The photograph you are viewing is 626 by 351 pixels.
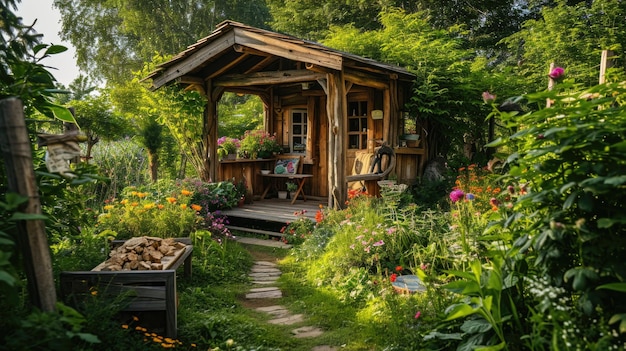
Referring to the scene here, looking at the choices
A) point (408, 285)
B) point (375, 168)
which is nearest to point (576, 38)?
point (375, 168)

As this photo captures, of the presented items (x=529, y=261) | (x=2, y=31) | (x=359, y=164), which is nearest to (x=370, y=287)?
(x=529, y=261)

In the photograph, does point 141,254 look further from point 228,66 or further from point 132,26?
point 132,26

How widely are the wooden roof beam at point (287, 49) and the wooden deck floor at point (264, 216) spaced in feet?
8.52

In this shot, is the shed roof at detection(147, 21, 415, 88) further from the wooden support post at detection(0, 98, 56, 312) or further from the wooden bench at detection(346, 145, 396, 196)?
the wooden support post at detection(0, 98, 56, 312)

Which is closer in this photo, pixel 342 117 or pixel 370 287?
pixel 370 287

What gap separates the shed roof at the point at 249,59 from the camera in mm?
7477

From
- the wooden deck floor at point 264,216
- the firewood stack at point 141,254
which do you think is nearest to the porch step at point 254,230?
the wooden deck floor at point 264,216

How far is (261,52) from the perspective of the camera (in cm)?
861

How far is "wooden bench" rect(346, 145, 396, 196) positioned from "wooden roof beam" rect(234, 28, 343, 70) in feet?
6.76

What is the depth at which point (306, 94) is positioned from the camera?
10.5 metres

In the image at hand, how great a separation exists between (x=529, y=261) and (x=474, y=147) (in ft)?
27.2

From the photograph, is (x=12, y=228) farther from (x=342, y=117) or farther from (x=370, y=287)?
(x=342, y=117)

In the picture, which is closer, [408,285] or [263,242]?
[408,285]

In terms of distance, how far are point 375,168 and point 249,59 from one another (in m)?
3.63
